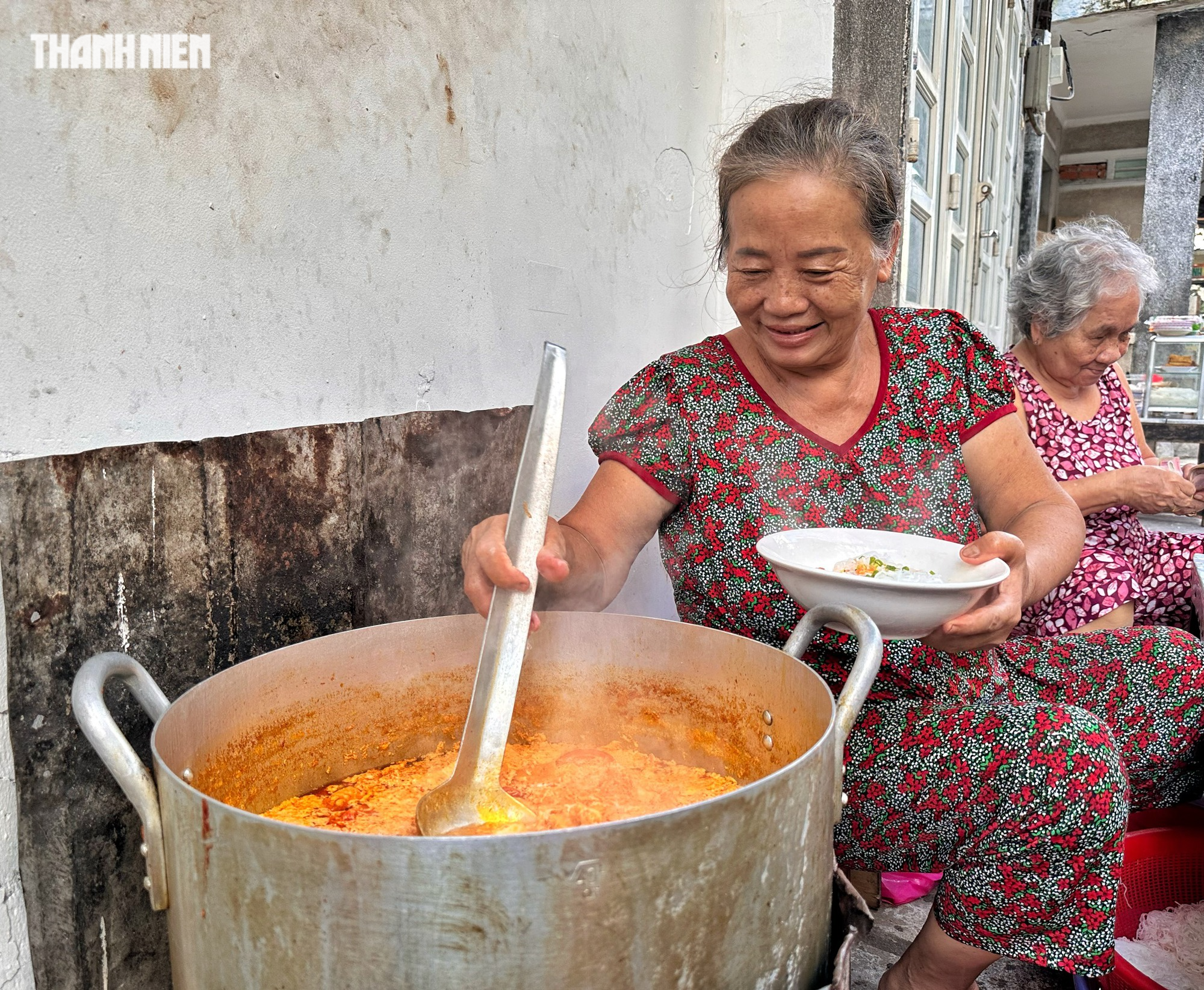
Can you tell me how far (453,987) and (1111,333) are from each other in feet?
9.24

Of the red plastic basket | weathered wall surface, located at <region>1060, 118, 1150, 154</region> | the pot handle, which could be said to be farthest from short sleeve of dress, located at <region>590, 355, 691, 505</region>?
weathered wall surface, located at <region>1060, 118, 1150, 154</region>

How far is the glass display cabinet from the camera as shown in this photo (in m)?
6.26

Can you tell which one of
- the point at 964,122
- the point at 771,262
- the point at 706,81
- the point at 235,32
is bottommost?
the point at 771,262

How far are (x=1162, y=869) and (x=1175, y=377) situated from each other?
5678mm

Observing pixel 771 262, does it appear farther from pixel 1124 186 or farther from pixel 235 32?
pixel 1124 186

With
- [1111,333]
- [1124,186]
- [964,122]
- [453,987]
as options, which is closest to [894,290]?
[1111,333]

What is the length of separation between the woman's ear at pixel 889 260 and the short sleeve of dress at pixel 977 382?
23cm

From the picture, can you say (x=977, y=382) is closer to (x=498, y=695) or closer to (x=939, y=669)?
(x=939, y=669)

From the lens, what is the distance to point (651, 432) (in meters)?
1.81

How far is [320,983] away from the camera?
2.53 feet

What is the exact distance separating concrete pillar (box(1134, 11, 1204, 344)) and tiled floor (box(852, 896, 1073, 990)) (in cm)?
906

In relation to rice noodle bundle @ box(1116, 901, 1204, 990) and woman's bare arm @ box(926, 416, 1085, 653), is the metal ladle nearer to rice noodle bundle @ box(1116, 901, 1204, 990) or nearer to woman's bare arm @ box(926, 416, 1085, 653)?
woman's bare arm @ box(926, 416, 1085, 653)

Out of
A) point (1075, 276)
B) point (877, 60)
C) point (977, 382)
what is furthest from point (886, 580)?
point (877, 60)

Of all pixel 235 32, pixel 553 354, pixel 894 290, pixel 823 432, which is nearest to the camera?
pixel 553 354
